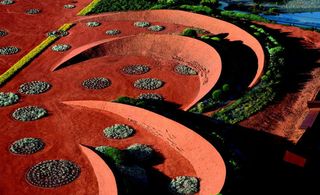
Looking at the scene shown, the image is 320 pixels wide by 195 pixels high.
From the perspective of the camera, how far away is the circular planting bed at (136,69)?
42.3 metres

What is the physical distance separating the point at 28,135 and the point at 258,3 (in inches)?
1651

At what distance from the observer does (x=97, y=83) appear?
131 feet

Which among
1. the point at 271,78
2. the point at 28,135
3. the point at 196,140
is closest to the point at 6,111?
the point at 28,135

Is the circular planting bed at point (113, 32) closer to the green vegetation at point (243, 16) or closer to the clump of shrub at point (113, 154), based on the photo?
the green vegetation at point (243, 16)

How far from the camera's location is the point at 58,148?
31.0 meters

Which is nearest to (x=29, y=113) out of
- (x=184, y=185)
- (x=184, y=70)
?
(x=184, y=185)

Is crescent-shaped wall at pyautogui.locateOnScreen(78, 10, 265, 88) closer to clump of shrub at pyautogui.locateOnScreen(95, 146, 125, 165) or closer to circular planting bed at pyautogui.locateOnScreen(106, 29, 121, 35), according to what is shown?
circular planting bed at pyautogui.locateOnScreen(106, 29, 121, 35)

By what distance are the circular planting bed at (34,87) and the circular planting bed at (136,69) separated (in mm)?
7459

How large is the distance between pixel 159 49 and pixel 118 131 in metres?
15.4

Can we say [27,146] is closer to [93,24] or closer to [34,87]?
[34,87]

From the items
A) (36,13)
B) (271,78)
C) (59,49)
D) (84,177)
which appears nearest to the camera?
(84,177)

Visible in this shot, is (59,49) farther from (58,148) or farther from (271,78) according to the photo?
(271,78)

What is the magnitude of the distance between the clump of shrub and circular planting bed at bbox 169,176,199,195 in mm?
3480

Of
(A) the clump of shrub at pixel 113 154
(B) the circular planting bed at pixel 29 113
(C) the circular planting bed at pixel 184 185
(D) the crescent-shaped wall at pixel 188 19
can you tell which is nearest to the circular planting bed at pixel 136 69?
(B) the circular planting bed at pixel 29 113
